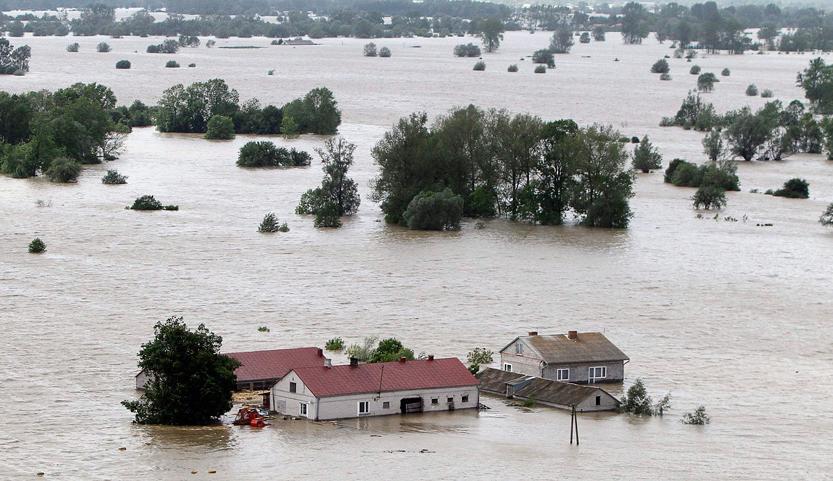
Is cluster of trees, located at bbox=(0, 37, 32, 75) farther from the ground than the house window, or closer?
farther from the ground

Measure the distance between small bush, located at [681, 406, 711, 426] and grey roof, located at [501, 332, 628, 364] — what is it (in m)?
2.48

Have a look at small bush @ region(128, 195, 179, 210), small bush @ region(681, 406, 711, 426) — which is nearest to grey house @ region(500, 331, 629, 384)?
small bush @ region(681, 406, 711, 426)

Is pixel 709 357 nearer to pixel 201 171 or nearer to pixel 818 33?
pixel 201 171

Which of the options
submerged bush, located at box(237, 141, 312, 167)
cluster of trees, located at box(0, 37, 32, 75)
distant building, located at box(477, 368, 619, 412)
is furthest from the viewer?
cluster of trees, located at box(0, 37, 32, 75)

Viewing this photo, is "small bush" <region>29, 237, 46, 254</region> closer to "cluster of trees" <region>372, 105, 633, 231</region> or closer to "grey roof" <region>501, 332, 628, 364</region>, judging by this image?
"cluster of trees" <region>372, 105, 633, 231</region>

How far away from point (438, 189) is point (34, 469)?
80.3ft

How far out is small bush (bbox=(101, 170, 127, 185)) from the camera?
2024 inches

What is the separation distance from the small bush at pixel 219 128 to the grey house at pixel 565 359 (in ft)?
124

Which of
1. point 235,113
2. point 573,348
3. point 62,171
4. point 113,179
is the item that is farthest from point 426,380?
point 235,113

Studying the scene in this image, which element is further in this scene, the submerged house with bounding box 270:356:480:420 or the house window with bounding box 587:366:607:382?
the house window with bounding box 587:366:607:382

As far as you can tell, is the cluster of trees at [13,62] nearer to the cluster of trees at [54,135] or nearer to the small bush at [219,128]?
the small bush at [219,128]

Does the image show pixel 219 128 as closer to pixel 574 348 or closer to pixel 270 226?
pixel 270 226

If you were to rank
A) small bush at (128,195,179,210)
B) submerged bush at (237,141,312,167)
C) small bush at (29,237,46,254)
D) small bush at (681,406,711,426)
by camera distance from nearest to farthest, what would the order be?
small bush at (681,406,711,426) < small bush at (29,237,46,254) < small bush at (128,195,179,210) < submerged bush at (237,141,312,167)

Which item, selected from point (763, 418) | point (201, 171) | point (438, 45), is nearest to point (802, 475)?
point (763, 418)
